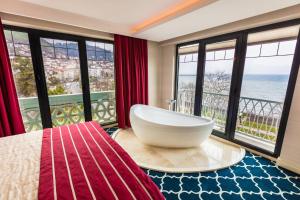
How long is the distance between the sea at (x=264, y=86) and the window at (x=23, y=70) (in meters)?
3.75

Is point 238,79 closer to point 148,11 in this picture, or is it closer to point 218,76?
point 218,76

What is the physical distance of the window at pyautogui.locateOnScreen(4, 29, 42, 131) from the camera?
2.30m

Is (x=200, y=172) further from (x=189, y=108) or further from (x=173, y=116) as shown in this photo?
(x=189, y=108)

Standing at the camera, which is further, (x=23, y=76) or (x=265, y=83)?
(x=265, y=83)

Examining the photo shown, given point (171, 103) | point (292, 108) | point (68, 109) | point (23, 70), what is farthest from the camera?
point (171, 103)

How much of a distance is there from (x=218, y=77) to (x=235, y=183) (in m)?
2.10

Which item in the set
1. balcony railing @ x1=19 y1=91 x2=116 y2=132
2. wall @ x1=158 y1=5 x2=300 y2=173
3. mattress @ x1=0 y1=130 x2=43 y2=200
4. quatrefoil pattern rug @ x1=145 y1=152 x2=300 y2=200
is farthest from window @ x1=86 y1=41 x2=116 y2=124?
wall @ x1=158 y1=5 x2=300 y2=173

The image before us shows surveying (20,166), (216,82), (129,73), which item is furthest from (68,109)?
(216,82)

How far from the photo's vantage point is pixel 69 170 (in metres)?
1.08

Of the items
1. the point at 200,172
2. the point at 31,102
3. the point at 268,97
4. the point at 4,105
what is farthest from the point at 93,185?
the point at 268,97

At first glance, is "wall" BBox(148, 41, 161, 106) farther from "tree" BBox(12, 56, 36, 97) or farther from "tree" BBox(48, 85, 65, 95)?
"tree" BBox(12, 56, 36, 97)

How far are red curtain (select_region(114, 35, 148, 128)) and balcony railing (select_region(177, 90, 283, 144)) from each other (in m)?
1.65

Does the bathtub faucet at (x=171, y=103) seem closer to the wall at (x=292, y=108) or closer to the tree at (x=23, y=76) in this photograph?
the wall at (x=292, y=108)

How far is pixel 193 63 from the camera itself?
338 centimetres
